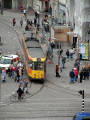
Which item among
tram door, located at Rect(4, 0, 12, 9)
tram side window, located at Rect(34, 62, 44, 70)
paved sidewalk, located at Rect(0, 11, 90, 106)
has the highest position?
tram door, located at Rect(4, 0, 12, 9)

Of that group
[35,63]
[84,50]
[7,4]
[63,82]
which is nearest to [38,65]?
[35,63]

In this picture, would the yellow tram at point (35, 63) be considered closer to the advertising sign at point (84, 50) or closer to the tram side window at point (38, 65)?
the tram side window at point (38, 65)

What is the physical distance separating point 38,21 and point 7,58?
2161cm

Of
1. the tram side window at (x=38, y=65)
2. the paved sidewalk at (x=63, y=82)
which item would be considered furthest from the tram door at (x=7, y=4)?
the tram side window at (x=38, y=65)

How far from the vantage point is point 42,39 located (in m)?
78.0

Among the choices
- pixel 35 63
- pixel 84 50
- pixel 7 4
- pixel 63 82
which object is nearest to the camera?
pixel 35 63

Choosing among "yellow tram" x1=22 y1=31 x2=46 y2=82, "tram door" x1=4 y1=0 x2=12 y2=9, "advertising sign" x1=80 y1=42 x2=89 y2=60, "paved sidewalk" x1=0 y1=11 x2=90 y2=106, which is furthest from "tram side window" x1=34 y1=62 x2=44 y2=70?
"tram door" x1=4 y1=0 x2=12 y2=9

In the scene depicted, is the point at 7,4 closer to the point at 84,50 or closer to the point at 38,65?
the point at 84,50

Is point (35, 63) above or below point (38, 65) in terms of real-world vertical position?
above

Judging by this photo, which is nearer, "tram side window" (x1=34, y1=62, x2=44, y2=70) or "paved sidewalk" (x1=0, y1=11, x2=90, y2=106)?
"paved sidewalk" (x1=0, y1=11, x2=90, y2=106)

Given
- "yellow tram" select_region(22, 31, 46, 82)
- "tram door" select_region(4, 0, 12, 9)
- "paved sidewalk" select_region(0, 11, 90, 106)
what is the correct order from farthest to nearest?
"tram door" select_region(4, 0, 12, 9), "yellow tram" select_region(22, 31, 46, 82), "paved sidewalk" select_region(0, 11, 90, 106)

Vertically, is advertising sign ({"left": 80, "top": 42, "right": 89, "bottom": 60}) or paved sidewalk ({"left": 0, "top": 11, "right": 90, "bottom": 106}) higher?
advertising sign ({"left": 80, "top": 42, "right": 89, "bottom": 60})

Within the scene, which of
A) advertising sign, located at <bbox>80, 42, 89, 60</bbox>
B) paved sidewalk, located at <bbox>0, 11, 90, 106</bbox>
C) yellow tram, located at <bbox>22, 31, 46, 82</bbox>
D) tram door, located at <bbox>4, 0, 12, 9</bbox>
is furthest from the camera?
tram door, located at <bbox>4, 0, 12, 9</bbox>

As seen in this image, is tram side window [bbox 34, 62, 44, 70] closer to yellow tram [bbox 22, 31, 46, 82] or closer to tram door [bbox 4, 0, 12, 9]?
yellow tram [bbox 22, 31, 46, 82]
